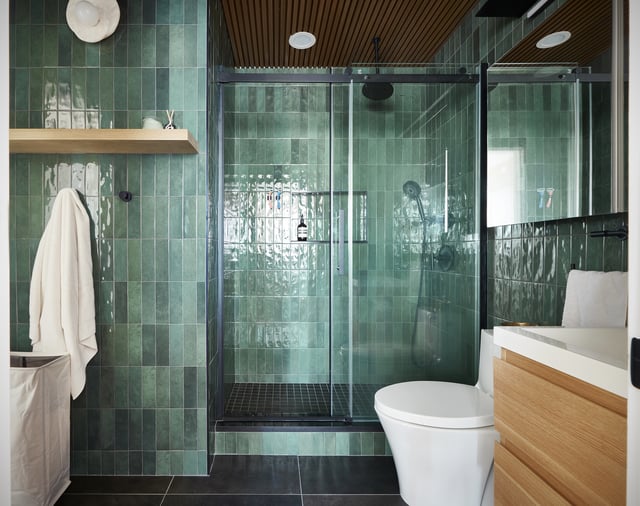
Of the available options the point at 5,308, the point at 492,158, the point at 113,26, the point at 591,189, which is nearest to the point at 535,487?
the point at 591,189

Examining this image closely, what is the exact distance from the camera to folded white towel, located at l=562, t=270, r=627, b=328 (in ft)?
4.74

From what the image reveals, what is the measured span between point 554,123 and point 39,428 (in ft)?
7.61

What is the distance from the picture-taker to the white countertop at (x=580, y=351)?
2.79 feet

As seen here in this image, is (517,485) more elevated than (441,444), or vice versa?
(517,485)

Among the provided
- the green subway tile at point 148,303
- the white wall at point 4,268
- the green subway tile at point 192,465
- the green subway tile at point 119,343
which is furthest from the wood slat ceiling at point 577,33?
the green subway tile at point 192,465

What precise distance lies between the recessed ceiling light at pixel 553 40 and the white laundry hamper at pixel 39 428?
7.71ft

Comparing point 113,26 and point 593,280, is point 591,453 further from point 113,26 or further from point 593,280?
point 113,26

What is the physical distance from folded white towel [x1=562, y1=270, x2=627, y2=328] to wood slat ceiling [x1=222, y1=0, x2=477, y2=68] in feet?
5.91

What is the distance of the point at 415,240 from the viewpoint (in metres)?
2.51

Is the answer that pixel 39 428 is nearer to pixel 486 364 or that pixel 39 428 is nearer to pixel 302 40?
pixel 486 364

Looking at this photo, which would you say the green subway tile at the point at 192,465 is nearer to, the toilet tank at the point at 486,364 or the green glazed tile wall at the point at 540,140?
the toilet tank at the point at 486,364

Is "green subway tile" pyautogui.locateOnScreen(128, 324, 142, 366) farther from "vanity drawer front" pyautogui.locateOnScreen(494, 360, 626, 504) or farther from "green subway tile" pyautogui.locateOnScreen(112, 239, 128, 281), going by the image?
"vanity drawer front" pyautogui.locateOnScreen(494, 360, 626, 504)

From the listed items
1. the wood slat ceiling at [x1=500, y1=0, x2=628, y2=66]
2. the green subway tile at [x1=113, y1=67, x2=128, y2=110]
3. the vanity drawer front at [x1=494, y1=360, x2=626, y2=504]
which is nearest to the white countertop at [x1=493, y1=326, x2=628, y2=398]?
the vanity drawer front at [x1=494, y1=360, x2=626, y2=504]

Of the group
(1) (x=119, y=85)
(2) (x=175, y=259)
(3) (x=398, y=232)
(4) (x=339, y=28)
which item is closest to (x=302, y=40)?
(4) (x=339, y=28)
